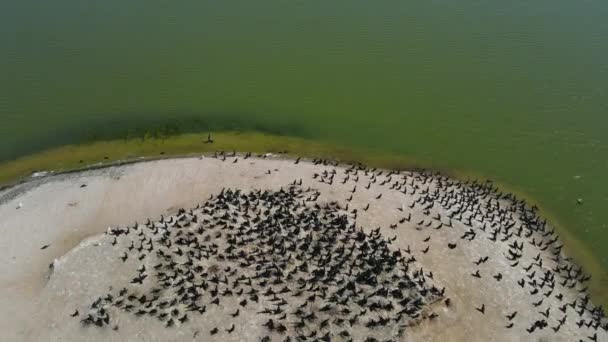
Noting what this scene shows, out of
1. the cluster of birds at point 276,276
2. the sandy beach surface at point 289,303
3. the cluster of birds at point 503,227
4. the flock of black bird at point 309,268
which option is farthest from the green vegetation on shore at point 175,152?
the cluster of birds at point 276,276

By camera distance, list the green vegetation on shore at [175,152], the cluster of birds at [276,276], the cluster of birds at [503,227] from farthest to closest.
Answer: the green vegetation on shore at [175,152] → the cluster of birds at [503,227] → the cluster of birds at [276,276]

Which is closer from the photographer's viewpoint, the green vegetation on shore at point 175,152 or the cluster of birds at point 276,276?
the cluster of birds at point 276,276

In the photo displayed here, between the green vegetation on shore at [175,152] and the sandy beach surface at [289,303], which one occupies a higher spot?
the green vegetation on shore at [175,152]

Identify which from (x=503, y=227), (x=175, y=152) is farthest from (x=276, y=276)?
(x=175, y=152)

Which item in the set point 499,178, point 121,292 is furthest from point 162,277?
point 499,178

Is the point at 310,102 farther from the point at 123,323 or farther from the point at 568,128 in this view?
the point at 123,323

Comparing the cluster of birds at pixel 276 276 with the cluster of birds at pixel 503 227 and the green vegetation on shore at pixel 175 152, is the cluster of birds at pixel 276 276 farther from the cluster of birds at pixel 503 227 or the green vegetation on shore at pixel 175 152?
the green vegetation on shore at pixel 175 152

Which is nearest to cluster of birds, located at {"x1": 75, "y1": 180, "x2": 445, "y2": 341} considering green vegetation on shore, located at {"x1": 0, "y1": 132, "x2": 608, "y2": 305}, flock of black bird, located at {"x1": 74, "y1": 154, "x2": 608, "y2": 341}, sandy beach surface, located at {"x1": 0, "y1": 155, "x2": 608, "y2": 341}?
flock of black bird, located at {"x1": 74, "y1": 154, "x2": 608, "y2": 341}

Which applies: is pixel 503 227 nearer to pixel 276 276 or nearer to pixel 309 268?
pixel 309 268
